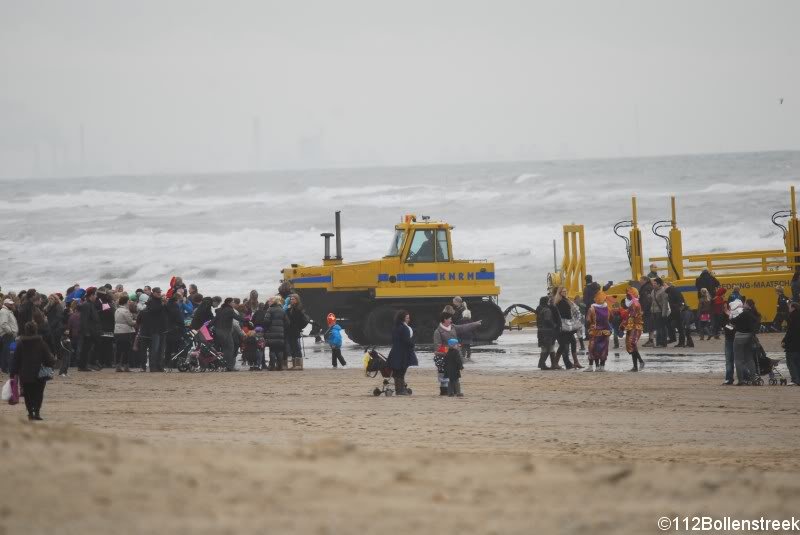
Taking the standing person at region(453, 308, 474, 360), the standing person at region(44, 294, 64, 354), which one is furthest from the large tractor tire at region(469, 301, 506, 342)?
the standing person at region(44, 294, 64, 354)

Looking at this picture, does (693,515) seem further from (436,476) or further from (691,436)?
(691,436)

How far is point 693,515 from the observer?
910 cm

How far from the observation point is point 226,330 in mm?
21891

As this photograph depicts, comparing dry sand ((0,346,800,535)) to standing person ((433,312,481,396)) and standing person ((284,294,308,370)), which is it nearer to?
standing person ((433,312,481,396))

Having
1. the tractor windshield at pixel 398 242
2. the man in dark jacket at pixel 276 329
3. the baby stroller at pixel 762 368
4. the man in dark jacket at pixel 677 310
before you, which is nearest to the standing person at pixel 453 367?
the baby stroller at pixel 762 368

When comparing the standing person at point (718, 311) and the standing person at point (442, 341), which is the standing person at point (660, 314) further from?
A: the standing person at point (442, 341)

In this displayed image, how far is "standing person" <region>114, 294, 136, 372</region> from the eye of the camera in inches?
863

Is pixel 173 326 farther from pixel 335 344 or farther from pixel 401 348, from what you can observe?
pixel 401 348

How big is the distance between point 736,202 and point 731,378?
60.0 meters

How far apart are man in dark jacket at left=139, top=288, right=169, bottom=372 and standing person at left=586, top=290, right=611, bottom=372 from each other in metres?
7.06

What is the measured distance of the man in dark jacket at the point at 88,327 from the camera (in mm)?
21359

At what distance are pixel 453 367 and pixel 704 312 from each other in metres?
10.5

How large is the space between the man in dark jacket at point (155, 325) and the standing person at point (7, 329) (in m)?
2.14

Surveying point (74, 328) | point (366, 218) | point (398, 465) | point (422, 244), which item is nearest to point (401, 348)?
point (74, 328)
